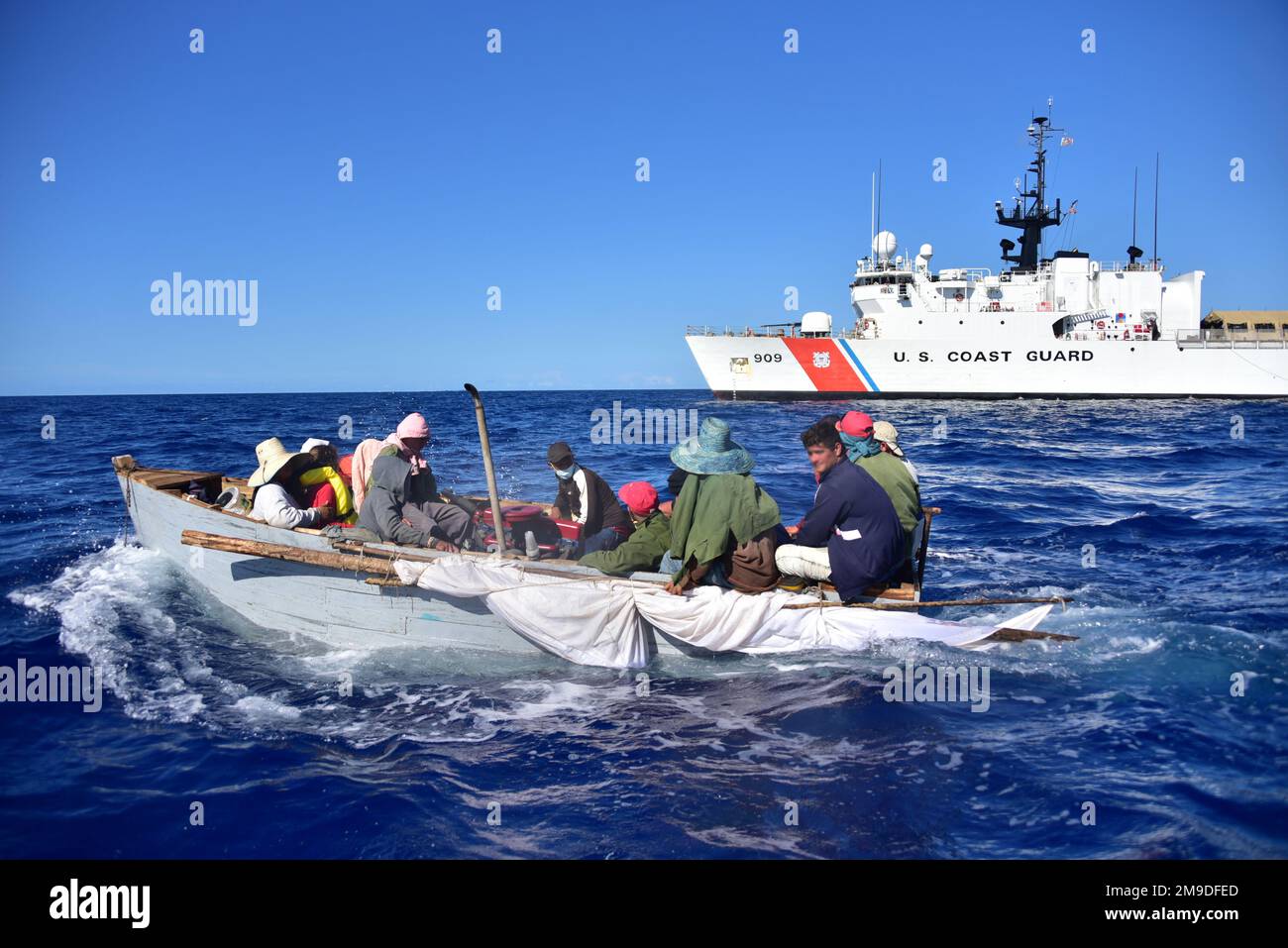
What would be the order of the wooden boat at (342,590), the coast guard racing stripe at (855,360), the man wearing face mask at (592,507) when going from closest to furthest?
the wooden boat at (342,590)
the man wearing face mask at (592,507)
the coast guard racing stripe at (855,360)

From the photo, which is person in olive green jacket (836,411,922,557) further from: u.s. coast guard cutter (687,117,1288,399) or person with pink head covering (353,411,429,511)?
u.s. coast guard cutter (687,117,1288,399)

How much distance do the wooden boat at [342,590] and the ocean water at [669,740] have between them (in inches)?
8.7

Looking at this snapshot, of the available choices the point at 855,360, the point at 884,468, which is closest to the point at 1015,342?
the point at 855,360

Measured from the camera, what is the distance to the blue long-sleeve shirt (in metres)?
6.37

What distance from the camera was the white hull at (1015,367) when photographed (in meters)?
40.0

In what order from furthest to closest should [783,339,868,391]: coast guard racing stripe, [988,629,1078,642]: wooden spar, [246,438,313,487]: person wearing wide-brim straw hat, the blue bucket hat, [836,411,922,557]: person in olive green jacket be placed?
[783,339,868,391]: coast guard racing stripe < [246,438,313,487]: person wearing wide-brim straw hat < [836,411,922,557]: person in olive green jacket < the blue bucket hat < [988,629,1078,642]: wooden spar

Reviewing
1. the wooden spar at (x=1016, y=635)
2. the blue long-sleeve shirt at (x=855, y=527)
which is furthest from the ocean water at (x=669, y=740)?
the blue long-sleeve shirt at (x=855, y=527)

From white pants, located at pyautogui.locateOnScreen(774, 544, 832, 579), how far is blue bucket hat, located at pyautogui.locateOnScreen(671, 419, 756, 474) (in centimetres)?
88

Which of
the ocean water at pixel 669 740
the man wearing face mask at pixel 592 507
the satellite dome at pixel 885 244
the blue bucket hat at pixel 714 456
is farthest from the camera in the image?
the satellite dome at pixel 885 244

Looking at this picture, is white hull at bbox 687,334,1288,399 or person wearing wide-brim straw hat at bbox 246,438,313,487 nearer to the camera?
person wearing wide-brim straw hat at bbox 246,438,313,487

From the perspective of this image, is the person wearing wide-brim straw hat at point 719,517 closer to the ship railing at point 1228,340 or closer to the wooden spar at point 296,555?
the wooden spar at point 296,555

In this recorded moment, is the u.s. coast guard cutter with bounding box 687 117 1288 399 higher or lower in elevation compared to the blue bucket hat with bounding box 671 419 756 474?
higher

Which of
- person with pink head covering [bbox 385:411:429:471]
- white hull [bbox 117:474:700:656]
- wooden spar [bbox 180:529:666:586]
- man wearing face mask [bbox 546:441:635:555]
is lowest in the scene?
white hull [bbox 117:474:700:656]

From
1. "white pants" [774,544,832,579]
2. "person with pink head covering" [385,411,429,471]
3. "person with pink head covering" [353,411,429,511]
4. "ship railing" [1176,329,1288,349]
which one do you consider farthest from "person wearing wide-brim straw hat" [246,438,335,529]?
"ship railing" [1176,329,1288,349]
